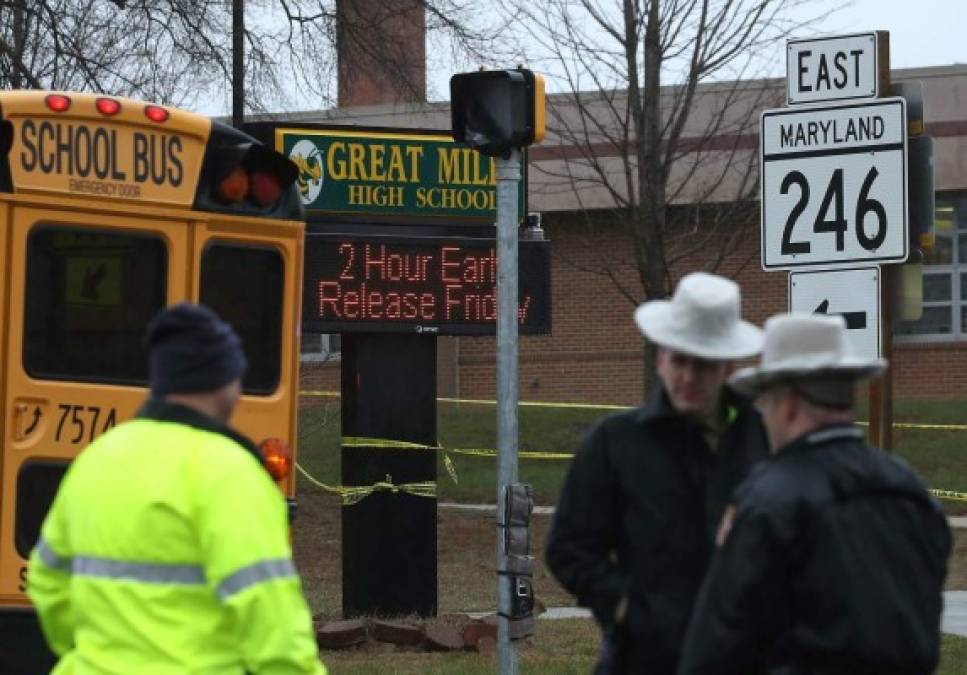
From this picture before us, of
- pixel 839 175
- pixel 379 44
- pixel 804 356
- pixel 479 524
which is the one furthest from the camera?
pixel 479 524

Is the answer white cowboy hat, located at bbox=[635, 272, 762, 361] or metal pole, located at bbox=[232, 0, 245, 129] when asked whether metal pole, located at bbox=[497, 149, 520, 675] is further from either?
metal pole, located at bbox=[232, 0, 245, 129]

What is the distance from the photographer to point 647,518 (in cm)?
526

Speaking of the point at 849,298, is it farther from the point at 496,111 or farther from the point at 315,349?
the point at 315,349

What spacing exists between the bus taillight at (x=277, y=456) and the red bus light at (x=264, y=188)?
1147 mm

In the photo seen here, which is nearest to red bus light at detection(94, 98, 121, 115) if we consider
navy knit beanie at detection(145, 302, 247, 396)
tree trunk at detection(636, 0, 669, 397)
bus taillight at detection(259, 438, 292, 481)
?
bus taillight at detection(259, 438, 292, 481)

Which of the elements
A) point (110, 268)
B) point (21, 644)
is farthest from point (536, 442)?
point (21, 644)

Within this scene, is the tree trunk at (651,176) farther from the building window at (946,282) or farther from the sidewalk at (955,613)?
the building window at (946,282)

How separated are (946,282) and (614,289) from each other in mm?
5580

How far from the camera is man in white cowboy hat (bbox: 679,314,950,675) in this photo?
4273mm

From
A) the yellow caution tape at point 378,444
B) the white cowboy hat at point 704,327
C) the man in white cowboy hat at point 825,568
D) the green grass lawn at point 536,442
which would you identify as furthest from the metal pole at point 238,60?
the man in white cowboy hat at point 825,568

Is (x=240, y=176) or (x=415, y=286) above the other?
(x=240, y=176)

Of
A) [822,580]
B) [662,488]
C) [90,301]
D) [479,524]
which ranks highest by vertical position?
[90,301]

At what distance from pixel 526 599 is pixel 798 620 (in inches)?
201

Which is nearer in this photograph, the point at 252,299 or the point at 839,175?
the point at 839,175
